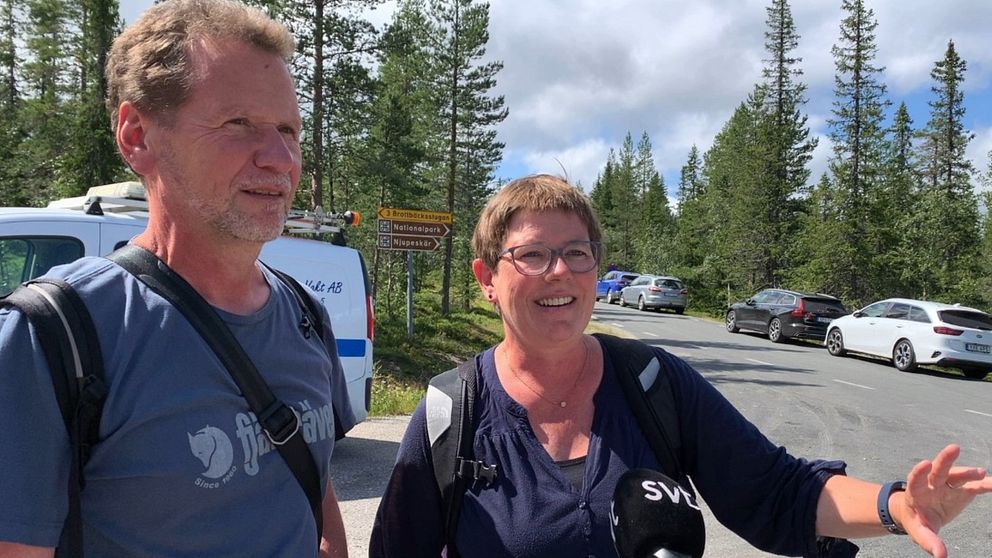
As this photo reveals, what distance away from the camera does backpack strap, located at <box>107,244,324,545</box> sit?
57.6 inches


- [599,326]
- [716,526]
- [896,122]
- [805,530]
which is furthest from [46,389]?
[896,122]

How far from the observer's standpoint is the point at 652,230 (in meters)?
59.4

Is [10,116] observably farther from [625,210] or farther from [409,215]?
[625,210]

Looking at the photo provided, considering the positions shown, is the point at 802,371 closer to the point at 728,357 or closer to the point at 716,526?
the point at 728,357

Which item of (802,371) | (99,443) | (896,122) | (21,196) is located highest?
(896,122)

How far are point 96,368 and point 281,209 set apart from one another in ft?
1.81

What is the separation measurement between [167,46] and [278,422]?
887 mm

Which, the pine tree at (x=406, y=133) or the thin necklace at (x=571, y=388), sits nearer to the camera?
the thin necklace at (x=571, y=388)

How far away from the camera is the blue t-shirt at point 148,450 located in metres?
1.19

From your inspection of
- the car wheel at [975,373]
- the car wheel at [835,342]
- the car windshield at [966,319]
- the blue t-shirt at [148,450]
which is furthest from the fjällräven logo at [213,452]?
the car wheel at [835,342]

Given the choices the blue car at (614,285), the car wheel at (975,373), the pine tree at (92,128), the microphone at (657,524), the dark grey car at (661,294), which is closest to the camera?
the microphone at (657,524)

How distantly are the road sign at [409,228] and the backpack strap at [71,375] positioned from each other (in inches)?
492

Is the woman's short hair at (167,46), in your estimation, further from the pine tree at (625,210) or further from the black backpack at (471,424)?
the pine tree at (625,210)

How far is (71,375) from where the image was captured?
1.23m
